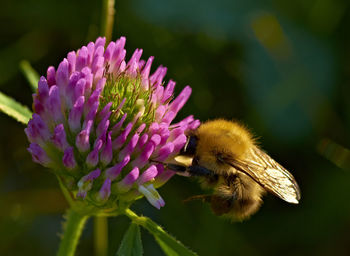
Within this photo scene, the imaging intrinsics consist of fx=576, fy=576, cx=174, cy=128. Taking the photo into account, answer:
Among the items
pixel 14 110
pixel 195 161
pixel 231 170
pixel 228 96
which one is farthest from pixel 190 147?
→ pixel 228 96

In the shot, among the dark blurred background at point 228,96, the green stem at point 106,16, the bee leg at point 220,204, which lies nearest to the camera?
the bee leg at point 220,204

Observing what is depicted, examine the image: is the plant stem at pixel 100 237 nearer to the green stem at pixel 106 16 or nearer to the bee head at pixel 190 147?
the green stem at pixel 106 16

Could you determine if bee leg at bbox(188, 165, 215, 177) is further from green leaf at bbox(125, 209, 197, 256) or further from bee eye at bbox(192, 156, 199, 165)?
green leaf at bbox(125, 209, 197, 256)

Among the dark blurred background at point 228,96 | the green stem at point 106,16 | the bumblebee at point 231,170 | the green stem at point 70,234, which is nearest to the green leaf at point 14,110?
the green stem at point 70,234

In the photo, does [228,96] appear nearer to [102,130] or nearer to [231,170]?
[231,170]

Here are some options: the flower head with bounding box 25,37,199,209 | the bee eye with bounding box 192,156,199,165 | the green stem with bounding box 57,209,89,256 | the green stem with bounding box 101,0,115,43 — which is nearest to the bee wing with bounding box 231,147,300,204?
the bee eye with bounding box 192,156,199,165

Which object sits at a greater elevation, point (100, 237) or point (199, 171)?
point (199, 171)
